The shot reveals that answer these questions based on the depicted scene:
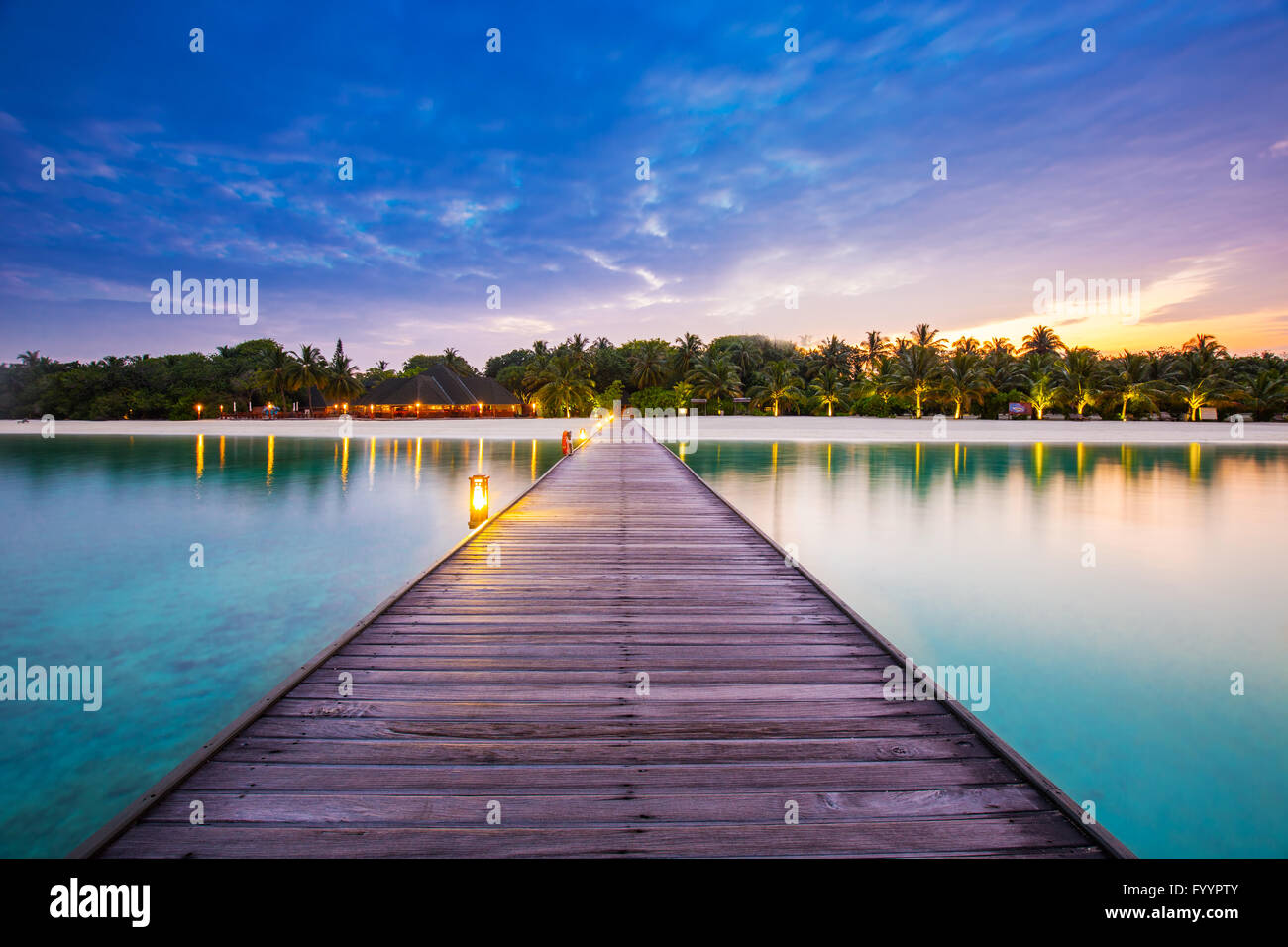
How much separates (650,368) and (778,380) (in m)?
15.9

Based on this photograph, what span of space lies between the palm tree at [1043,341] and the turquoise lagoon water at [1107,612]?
1903 inches

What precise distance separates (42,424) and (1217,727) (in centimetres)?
6182

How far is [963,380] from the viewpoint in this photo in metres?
46.1

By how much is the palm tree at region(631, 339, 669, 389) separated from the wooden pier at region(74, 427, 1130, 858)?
60519mm

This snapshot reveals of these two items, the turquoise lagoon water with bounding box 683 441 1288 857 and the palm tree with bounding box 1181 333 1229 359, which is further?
the palm tree with bounding box 1181 333 1229 359

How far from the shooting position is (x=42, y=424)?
4494 cm

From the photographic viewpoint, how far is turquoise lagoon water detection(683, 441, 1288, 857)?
467 centimetres

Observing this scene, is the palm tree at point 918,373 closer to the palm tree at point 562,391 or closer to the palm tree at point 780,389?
the palm tree at point 780,389

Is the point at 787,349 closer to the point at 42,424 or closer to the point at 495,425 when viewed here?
the point at 495,425

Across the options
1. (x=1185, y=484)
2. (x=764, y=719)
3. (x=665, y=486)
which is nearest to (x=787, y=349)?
(x=1185, y=484)

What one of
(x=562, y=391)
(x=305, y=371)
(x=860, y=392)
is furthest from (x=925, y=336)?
(x=305, y=371)

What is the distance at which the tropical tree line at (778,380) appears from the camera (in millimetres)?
44812

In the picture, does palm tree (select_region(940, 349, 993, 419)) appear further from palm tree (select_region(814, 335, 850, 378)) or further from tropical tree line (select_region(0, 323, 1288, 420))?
palm tree (select_region(814, 335, 850, 378))

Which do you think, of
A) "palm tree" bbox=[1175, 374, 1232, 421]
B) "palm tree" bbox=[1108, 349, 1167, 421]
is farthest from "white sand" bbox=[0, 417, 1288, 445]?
"palm tree" bbox=[1108, 349, 1167, 421]
